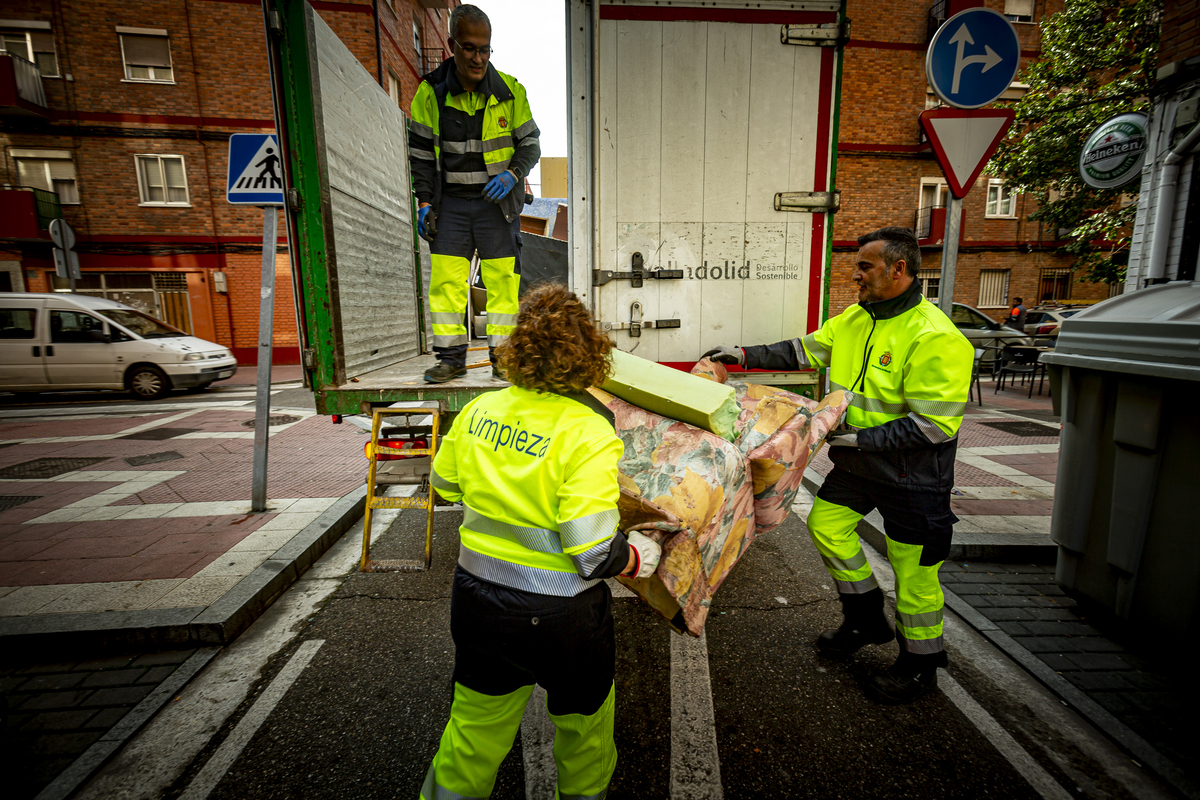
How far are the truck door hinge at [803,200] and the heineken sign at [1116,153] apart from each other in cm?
558

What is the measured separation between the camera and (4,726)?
2.01 metres

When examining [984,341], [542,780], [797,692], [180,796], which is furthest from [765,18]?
[984,341]

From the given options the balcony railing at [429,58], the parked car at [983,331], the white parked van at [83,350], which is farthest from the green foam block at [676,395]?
the balcony railing at [429,58]

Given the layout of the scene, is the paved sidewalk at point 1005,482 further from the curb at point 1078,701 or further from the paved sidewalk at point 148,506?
the paved sidewalk at point 148,506

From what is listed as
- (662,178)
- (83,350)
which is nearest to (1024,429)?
(662,178)

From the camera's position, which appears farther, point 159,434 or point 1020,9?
point 1020,9

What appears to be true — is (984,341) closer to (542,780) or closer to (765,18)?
(765,18)

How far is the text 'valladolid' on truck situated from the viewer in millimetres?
3086

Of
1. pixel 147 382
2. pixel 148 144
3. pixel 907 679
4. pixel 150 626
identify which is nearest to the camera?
pixel 907 679

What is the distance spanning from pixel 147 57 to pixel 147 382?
11.0m

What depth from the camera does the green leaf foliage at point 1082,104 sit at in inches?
380

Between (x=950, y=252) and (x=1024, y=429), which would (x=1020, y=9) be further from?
(x=950, y=252)

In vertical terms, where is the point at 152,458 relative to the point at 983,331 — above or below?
below

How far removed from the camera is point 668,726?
2.31 metres
